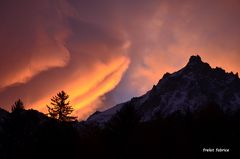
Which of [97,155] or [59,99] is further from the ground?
[59,99]

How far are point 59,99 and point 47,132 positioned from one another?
12.6m

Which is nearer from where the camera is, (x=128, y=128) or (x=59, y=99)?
(x=128, y=128)

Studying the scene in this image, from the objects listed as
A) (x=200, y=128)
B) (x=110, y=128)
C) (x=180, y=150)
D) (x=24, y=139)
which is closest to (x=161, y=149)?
(x=180, y=150)

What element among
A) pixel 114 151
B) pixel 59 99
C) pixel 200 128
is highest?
pixel 59 99

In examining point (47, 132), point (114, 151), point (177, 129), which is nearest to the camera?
point (47, 132)

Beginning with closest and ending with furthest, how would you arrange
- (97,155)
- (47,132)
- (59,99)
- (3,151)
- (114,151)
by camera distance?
(47,132) < (114,151) < (59,99) < (97,155) < (3,151)

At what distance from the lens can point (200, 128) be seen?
44031 mm

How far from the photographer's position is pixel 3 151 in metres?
70.2

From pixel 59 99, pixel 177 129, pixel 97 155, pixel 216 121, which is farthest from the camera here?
pixel 177 129

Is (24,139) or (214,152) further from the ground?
(24,139)

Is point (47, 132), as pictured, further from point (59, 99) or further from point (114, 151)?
point (59, 99)

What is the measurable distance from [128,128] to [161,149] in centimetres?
1610

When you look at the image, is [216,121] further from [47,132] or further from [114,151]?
[47,132]

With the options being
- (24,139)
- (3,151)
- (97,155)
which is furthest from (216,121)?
(3,151)
